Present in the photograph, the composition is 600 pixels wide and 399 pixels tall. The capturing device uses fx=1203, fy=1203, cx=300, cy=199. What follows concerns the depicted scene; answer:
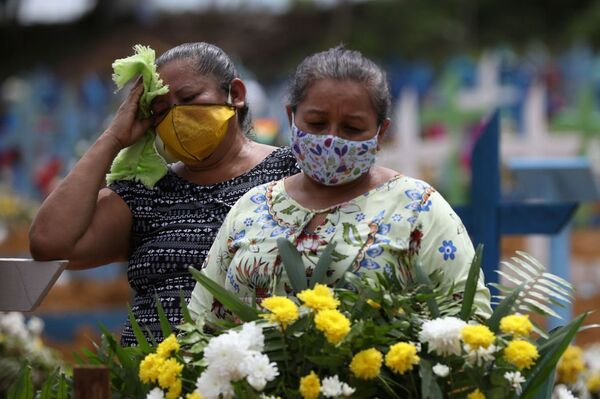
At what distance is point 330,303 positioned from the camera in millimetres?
2484

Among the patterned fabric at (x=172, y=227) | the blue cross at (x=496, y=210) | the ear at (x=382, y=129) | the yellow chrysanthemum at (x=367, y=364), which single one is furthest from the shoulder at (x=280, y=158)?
the blue cross at (x=496, y=210)

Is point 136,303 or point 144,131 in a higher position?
point 144,131

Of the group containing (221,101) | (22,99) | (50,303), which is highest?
(221,101)

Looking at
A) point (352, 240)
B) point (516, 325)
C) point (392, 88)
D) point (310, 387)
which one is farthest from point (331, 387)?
point (392, 88)

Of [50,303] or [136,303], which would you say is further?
[50,303]

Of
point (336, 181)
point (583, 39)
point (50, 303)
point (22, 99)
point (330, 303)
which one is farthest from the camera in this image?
point (583, 39)

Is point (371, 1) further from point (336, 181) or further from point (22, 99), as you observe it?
point (336, 181)

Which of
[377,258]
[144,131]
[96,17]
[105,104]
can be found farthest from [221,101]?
[96,17]

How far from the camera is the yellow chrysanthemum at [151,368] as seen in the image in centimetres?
256

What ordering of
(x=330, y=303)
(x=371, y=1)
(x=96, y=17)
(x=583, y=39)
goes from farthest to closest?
(x=96, y=17)
(x=371, y=1)
(x=583, y=39)
(x=330, y=303)

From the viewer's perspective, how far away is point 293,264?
106 inches

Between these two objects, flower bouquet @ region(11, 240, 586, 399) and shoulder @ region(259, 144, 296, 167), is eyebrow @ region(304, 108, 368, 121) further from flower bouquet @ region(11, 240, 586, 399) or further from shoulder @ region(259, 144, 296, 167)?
shoulder @ region(259, 144, 296, 167)

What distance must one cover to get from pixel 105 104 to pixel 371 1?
7613 mm

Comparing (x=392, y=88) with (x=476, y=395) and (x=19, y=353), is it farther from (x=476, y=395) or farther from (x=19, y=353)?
(x=476, y=395)
